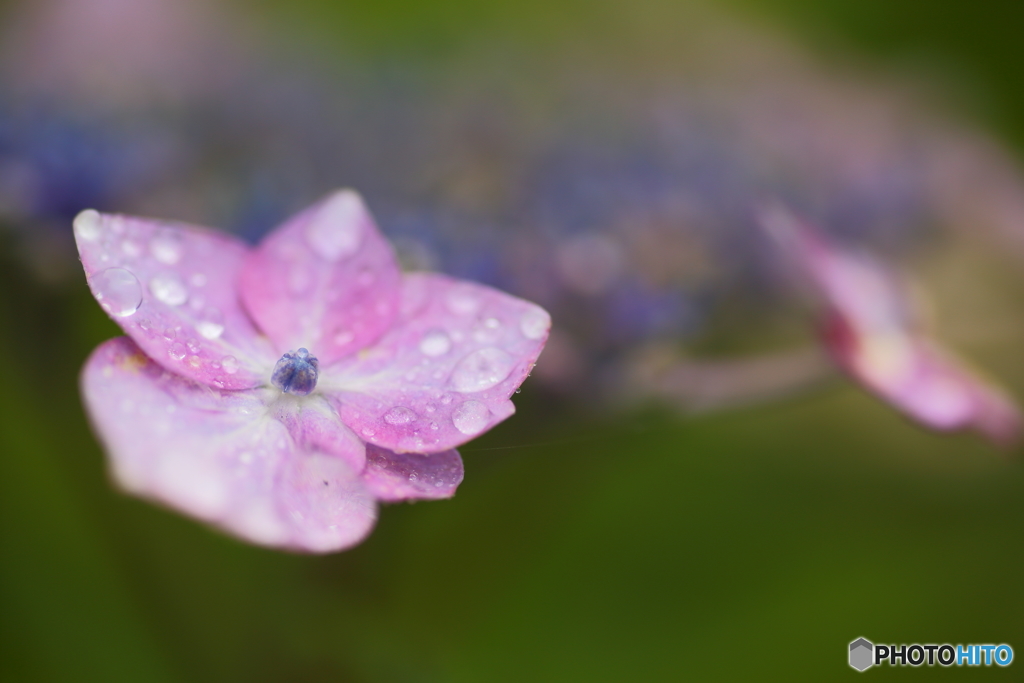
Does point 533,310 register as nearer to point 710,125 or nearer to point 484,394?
point 484,394

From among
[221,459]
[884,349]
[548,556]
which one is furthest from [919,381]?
[548,556]

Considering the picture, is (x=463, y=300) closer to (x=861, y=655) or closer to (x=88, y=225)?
(x=88, y=225)

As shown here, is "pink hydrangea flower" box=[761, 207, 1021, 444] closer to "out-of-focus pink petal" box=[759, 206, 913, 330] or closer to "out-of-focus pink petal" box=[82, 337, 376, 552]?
"out-of-focus pink petal" box=[759, 206, 913, 330]

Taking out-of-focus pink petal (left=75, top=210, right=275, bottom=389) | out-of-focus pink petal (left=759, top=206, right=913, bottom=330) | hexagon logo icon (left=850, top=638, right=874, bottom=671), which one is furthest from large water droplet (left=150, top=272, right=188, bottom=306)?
hexagon logo icon (left=850, top=638, right=874, bottom=671)

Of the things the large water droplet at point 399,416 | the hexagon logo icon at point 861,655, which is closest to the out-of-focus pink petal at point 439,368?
the large water droplet at point 399,416

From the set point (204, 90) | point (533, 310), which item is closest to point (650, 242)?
point (533, 310)

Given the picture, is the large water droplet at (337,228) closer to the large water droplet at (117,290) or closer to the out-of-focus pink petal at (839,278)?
the large water droplet at (117,290)

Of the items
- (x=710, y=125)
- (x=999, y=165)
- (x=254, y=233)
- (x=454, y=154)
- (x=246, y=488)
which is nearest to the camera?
(x=246, y=488)
